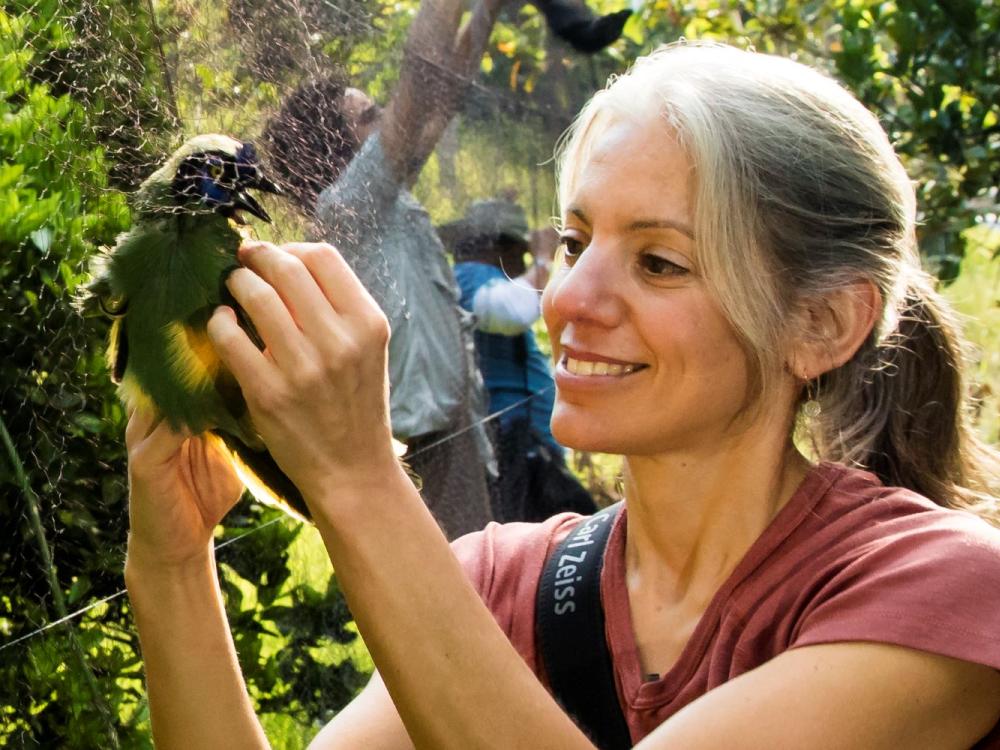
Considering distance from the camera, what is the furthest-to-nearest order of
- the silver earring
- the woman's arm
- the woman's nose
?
1. the silver earring
2. the woman's nose
3. the woman's arm

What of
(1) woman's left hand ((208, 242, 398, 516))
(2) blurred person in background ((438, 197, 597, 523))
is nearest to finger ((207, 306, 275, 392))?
(1) woman's left hand ((208, 242, 398, 516))

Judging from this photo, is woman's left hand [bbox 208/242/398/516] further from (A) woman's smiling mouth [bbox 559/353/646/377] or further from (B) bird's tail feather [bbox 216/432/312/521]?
(A) woman's smiling mouth [bbox 559/353/646/377]

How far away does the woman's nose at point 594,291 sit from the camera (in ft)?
4.74

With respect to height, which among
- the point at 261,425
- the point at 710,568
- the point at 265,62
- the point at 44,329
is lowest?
the point at 710,568

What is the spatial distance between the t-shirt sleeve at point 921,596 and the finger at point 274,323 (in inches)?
22.0

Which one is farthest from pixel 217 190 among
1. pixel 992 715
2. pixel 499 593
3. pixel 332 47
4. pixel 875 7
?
pixel 875 7

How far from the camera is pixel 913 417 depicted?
1779 mm

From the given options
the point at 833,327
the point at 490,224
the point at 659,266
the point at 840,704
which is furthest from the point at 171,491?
the point at 490,224

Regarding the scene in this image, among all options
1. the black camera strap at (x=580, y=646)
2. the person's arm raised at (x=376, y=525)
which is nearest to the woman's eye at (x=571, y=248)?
the black camera strap at (x=580, y=646)

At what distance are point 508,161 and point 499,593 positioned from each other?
1.33m

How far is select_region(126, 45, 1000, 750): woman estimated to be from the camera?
3.74 ft

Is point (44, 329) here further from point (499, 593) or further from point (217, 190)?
point (499, 593)

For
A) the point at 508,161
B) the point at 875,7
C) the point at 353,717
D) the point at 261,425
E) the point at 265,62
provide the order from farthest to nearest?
the point at 875,7
the point at 508,161
the point at 353,717
the point at 265,62
the point at 261,425

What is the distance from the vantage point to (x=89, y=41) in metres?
1.21
